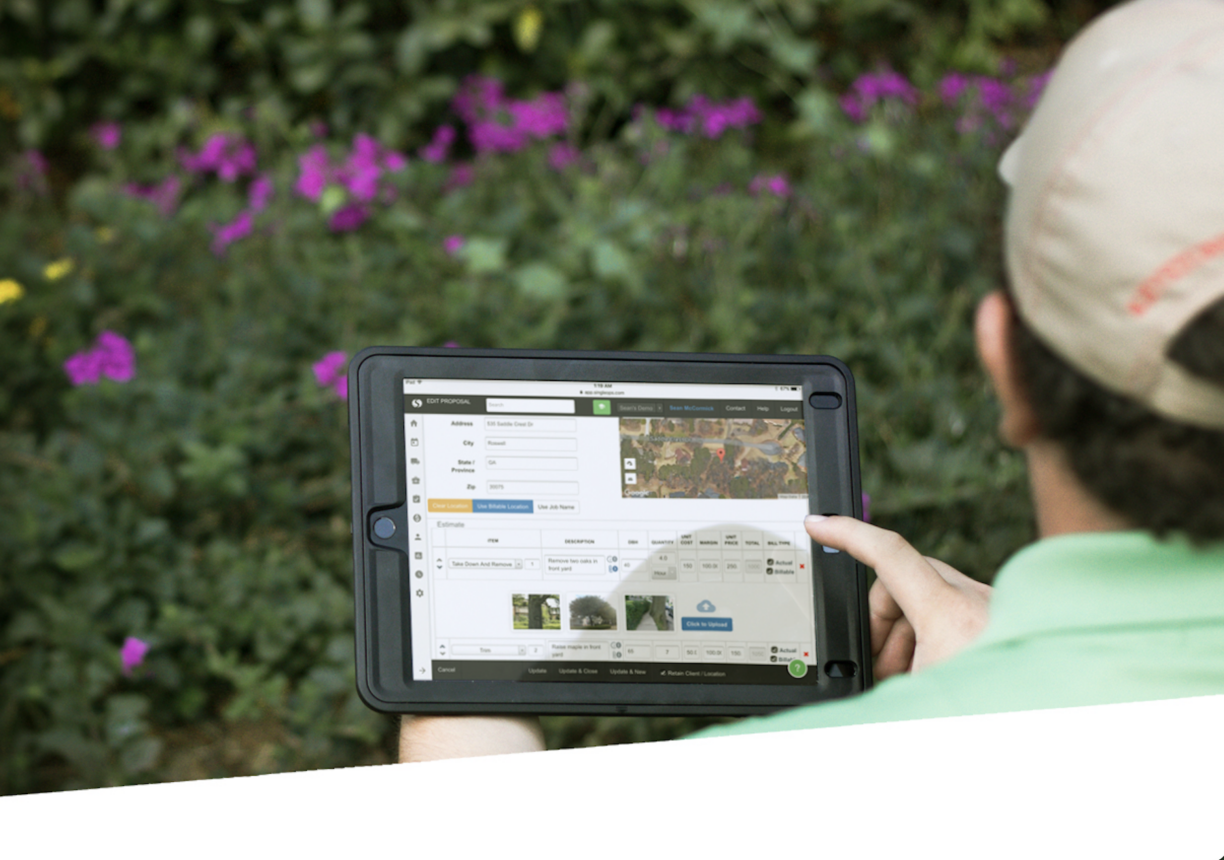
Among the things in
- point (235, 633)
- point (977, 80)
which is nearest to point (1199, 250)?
point (235, 633)

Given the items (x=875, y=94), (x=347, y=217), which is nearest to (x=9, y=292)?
(x=347, y=217)

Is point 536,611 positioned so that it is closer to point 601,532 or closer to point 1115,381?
point 601,532

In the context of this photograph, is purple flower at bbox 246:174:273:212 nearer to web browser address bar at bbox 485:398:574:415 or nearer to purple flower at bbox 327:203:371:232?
purple flower at bbox 327:203:371:232

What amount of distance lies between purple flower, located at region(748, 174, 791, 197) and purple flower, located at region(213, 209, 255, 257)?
100cm

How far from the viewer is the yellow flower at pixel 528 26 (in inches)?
90.9

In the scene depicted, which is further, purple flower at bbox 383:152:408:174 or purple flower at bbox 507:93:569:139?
purple flower at bbox 507:93:569:139

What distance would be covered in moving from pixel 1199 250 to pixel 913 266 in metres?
1.41

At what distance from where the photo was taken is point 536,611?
855 mm

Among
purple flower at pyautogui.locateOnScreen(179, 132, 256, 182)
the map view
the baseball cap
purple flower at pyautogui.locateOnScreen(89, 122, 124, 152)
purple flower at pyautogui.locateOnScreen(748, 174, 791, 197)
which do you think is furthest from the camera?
purple flower at pyautogui.locateOnScreen(89, 122, 124, 152)

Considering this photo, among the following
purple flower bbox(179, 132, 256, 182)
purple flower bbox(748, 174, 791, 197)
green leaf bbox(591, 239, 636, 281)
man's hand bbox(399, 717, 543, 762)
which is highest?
purple flower bbox(179, 132, 256, 182)

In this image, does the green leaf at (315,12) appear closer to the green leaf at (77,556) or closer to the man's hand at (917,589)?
the green leaf at (77,556)

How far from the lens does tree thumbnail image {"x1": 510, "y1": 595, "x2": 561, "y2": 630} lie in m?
0.85

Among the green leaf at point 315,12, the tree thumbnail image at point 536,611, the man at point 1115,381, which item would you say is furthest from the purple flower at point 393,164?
the man at point 1115,381

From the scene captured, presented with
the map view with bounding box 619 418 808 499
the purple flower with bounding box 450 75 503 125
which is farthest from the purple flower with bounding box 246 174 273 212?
the map view with bounding box 619 418 808 499
